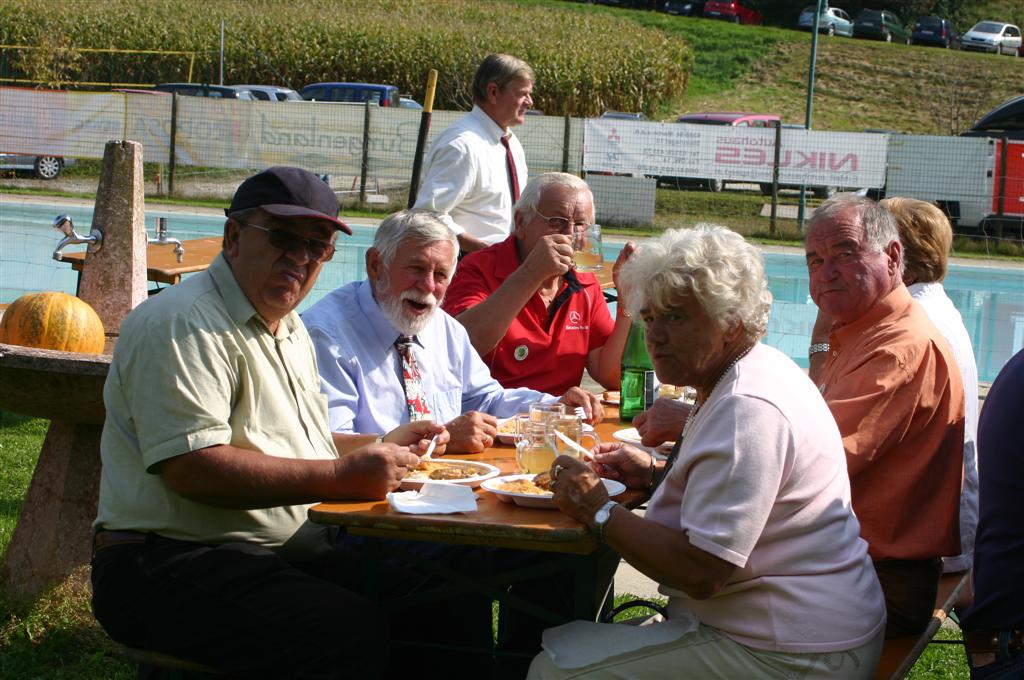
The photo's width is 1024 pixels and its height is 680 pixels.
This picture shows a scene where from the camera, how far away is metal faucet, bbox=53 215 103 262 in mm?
4535

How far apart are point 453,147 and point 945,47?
155ft

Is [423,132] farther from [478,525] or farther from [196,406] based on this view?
[478,525]

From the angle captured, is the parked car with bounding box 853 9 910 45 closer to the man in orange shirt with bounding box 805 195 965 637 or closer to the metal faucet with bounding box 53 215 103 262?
the metal faucet with bounding box 53 215 103 262

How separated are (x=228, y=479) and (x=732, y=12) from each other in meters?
53.9

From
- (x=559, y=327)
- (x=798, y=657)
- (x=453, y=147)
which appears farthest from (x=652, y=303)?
(x=453, y=147)

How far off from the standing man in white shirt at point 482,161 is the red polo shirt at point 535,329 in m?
1.19

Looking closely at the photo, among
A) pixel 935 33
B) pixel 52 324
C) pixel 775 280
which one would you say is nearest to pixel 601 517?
pixel 52 324

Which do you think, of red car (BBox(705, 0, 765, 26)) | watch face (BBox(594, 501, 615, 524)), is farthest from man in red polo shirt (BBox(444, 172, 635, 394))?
red car (BBox(705, 0, 765, 26))

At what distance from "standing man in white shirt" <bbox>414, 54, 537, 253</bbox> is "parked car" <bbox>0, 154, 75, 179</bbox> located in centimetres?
1750

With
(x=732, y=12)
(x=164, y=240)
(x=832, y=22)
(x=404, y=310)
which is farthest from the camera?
(x=732, y=12)

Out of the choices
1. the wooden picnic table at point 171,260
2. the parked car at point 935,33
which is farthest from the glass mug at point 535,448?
the parked car at point 935,33

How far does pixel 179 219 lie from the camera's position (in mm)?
18438

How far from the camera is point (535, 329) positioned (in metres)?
4.62

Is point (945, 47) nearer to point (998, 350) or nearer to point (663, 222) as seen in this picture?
point (663, 222)
